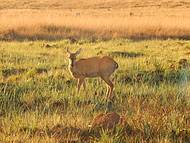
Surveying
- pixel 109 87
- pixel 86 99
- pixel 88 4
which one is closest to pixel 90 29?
pixel 109 87

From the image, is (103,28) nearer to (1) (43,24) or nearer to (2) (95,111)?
(1) (43,24)

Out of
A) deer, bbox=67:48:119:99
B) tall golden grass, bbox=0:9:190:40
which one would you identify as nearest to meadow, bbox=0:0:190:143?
deer, bbox=67:48:119:99

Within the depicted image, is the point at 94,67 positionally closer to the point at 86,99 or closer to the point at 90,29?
the point at 86,99

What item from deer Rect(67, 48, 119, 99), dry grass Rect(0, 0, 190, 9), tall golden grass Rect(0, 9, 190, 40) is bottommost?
dry grass Rect(0, 0, 190, 9)

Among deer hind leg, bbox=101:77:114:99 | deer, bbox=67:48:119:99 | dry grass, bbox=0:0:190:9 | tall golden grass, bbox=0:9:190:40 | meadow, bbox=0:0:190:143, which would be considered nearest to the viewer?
meadow, bbox=0:0:190:143

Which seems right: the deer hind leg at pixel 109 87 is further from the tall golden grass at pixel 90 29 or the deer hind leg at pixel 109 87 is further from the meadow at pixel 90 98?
the tall golden grass at pixel 90 29

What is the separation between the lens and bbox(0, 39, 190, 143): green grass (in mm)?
6707

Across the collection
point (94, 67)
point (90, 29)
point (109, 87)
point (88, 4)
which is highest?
point (94, 67)

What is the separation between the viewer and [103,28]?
85.2 ft

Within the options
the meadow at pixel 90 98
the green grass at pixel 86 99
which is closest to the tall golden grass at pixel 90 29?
the meadow at pixel 90 98

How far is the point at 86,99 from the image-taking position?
9.10 metres

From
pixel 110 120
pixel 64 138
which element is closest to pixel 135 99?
pixel 110 120

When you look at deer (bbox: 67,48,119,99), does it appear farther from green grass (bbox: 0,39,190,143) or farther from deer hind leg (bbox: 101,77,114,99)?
green grass (bbox: 0,39,190,143)

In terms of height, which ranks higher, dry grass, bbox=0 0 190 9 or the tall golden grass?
the tall golden grass
